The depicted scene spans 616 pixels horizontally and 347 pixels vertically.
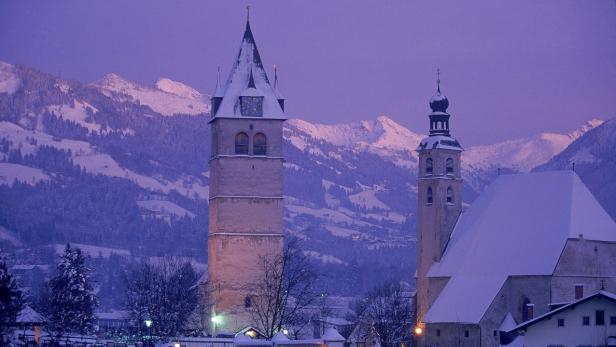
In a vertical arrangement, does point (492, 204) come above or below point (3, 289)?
above

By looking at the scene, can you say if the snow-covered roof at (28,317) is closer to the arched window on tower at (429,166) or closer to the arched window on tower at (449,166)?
the arched window on tower at (429,166)

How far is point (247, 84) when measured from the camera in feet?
369

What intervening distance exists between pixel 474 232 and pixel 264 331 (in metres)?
16.0

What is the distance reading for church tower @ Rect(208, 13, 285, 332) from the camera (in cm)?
10912

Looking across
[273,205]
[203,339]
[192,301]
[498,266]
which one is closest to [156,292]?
[192,301]

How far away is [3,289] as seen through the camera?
268 feet

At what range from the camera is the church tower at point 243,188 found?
109125 millimetres

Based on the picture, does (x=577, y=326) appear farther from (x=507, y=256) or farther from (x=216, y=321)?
(x=216, y=321)

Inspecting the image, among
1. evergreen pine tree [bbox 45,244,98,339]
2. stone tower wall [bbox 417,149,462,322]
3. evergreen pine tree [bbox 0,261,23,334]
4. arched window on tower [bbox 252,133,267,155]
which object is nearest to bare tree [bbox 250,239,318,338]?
arched window on tower [bbox 252,133,267,155]

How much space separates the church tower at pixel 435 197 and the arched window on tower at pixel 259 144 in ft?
37.3

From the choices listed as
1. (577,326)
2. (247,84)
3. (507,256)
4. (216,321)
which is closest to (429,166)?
(507,256)

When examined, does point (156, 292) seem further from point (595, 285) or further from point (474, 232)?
point (595, 285)

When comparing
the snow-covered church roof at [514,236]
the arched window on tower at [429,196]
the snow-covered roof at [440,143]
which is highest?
the snow-covered roof at [440,143]

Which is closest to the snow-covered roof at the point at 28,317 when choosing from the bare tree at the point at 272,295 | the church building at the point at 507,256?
the bare tree at the point at 272,295
